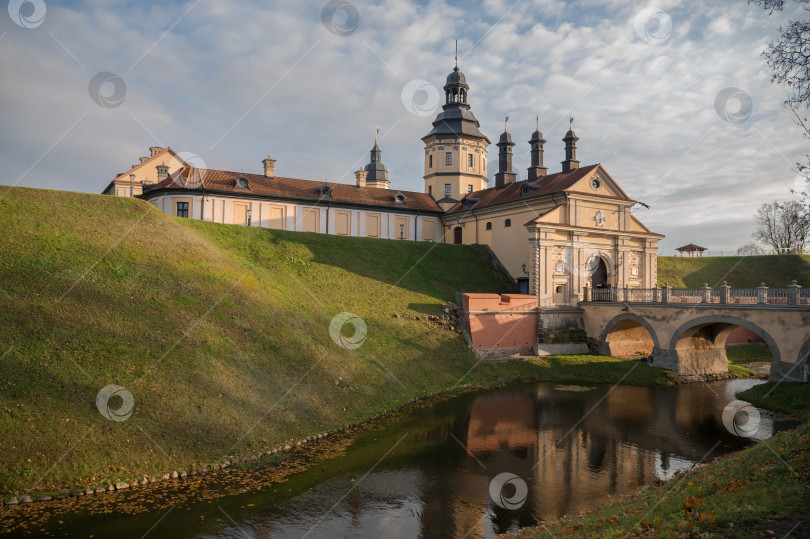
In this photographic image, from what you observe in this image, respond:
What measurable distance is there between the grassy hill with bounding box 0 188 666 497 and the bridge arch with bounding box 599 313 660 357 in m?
3.09

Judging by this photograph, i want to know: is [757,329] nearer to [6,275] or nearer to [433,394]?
[433,394]

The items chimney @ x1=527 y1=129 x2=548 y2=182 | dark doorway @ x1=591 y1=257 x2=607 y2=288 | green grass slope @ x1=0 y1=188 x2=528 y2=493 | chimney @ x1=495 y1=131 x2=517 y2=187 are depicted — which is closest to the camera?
green grass slope @ x1=0 y1=188 x2=528 y2=493

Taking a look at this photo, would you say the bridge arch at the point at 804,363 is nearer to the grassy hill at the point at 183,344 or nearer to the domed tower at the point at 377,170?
the grassy hill at the point at 183,344

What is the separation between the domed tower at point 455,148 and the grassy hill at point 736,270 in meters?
24.1

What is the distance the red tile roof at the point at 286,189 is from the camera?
1690 inches

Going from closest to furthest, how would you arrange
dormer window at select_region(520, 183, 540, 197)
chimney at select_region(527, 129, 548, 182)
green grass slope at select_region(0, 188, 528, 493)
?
1. green grass slope at select_region(0, 188, 528, 493)
2. dormer window at select_region(520, 183, 540, 197)
3. chimney at select_region(527, 129, 548, 182)

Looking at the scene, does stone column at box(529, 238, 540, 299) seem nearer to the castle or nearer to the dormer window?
the castle

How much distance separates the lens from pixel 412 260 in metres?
42.2

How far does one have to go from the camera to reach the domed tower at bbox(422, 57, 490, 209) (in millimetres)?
53875

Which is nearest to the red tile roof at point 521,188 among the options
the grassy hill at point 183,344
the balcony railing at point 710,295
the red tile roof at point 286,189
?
the red tile roof at point 286,189

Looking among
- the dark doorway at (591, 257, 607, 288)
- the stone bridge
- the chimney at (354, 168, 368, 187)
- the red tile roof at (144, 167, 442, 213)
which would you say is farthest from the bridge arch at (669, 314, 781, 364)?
the chimney at (354, 168, 368, 187)

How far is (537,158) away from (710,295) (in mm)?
22486

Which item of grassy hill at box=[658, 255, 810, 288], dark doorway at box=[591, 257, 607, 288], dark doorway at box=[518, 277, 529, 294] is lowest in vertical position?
dark doorway at box=[518, 277, 529, 294]

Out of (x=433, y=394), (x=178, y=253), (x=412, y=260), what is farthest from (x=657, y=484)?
(x=412, y=260)
